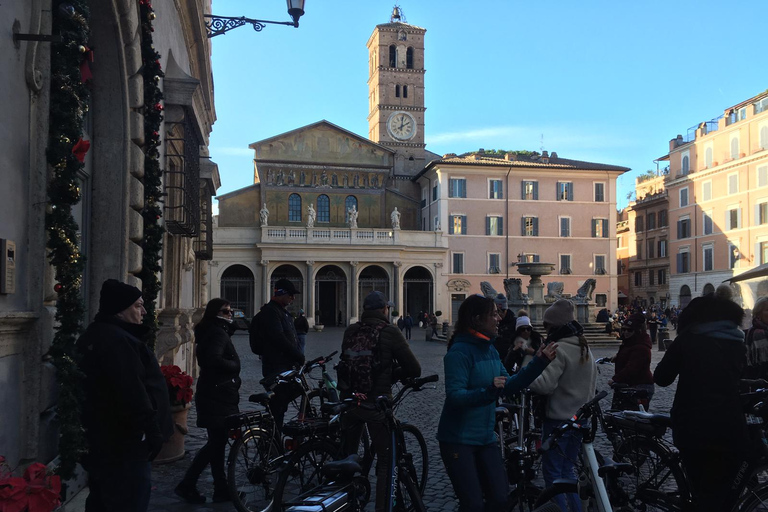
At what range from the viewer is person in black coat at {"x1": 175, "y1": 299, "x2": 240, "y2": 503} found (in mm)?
5891

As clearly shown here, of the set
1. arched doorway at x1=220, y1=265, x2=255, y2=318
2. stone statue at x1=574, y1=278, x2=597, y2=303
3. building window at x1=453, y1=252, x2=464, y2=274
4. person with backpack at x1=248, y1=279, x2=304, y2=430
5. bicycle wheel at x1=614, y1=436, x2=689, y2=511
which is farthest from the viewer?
building window at x1=453, y1=252, x2=464, y2=274

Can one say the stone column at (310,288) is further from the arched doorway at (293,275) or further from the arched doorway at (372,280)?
the arched doorway at (372,280)

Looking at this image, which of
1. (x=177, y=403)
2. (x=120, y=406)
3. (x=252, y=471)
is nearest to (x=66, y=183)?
(x=120, y=406)

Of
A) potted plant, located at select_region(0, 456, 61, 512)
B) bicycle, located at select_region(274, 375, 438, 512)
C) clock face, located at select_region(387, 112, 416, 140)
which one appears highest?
clock face, located at select_region(387, 112, 416, 140)

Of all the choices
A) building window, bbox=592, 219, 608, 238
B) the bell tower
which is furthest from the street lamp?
the bell tower

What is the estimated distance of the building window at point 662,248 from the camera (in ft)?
183

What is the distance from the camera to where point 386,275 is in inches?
1779

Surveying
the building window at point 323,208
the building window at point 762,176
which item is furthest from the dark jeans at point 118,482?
the building window at point 762,176

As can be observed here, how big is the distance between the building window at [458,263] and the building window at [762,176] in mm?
18543

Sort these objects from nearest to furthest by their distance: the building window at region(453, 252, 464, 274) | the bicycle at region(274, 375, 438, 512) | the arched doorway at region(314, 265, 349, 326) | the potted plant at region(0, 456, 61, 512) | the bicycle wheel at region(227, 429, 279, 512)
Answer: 1. the potted plant at region(0, 456, 61, 512)
2. the bicycle at region(274, 375, 438, 512)
3. the bicycle wheel at region(227, 429, 279, 512)
4. the arched doorway at region(314, 265, 349, 326)
5. the building window at region(453, 252, 464, 274)

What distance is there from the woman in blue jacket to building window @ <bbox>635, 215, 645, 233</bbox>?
59.8m

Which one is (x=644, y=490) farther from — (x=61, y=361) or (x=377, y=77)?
(x=377, y=77)

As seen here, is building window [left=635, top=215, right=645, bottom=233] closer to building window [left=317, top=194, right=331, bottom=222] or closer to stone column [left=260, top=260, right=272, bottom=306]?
building window [left=317, top=194, right=331, bottom=222]

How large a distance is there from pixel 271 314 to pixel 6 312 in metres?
3.17
